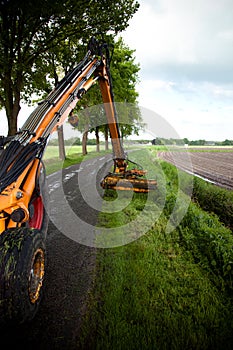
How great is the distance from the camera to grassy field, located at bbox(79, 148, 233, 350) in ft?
7.55

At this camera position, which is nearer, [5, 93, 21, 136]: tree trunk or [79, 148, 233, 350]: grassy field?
[79, 148, 233, 350]: grassy field

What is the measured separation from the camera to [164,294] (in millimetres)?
2955

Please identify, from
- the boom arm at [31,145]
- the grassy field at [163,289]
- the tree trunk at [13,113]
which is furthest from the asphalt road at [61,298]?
the tree trunk at [13,113]

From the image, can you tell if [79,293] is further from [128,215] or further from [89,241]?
[128,215]

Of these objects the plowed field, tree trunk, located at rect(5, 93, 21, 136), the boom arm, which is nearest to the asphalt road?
the boom arm

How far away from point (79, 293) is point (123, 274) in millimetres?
683

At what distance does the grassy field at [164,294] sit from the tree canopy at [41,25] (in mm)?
10086

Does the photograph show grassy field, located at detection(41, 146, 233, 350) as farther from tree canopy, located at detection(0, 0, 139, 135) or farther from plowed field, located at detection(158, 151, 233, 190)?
tree canopy, located at detection(0, 0, 139, 135)

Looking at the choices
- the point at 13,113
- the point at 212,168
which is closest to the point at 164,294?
the point at 13,113

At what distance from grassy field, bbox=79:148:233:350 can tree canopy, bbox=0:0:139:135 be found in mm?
10086

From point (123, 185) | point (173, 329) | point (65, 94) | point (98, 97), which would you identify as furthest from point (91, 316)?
point (98, 97)

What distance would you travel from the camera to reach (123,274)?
3.30m

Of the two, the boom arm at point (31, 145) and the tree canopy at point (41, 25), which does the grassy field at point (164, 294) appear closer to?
the boom arm at point (31, 145)

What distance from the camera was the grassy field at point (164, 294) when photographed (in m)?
2.30
